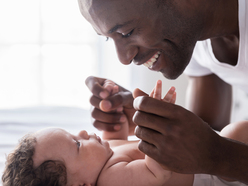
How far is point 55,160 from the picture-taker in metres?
1.02

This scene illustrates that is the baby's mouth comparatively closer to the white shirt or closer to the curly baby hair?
the white shirt

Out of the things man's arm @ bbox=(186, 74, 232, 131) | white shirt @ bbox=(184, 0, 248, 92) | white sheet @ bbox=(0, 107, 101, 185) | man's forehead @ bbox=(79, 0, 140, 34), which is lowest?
white sheet @ bbox=(0, 107, 101, 185)

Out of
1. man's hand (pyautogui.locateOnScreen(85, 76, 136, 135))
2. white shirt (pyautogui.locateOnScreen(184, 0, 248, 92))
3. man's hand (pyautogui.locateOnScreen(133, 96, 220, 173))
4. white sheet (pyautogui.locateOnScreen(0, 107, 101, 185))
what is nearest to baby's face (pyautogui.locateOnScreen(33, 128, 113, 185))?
man's hand (pyautogui.locateOnScreen(85, 76, 136, 135))

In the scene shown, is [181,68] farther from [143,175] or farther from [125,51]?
[143,175]

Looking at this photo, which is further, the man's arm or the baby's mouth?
the man's arm

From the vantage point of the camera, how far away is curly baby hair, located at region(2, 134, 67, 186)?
0.95 meters

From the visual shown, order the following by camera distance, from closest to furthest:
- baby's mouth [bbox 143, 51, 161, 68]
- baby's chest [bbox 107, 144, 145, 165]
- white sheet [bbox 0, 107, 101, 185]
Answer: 1. baby's chest [bbox 107, 144, 145, 165]
2. baby's mouth [bbox 143, 51, 161, 68]
3. white sheet [bbox 0, 107, 101, 185]

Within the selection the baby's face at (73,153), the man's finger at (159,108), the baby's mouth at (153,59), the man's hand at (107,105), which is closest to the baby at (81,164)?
the baby's face at (73,153)

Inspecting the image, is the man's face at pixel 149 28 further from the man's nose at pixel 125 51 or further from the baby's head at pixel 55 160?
the baby's head at pixel 55 160

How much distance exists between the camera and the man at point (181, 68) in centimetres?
78

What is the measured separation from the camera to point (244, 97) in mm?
2762

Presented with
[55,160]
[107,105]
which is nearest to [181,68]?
[107,105]

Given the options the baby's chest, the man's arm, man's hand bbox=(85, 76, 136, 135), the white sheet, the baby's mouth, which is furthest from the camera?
the man's arm

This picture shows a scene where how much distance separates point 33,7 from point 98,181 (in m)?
2.94
